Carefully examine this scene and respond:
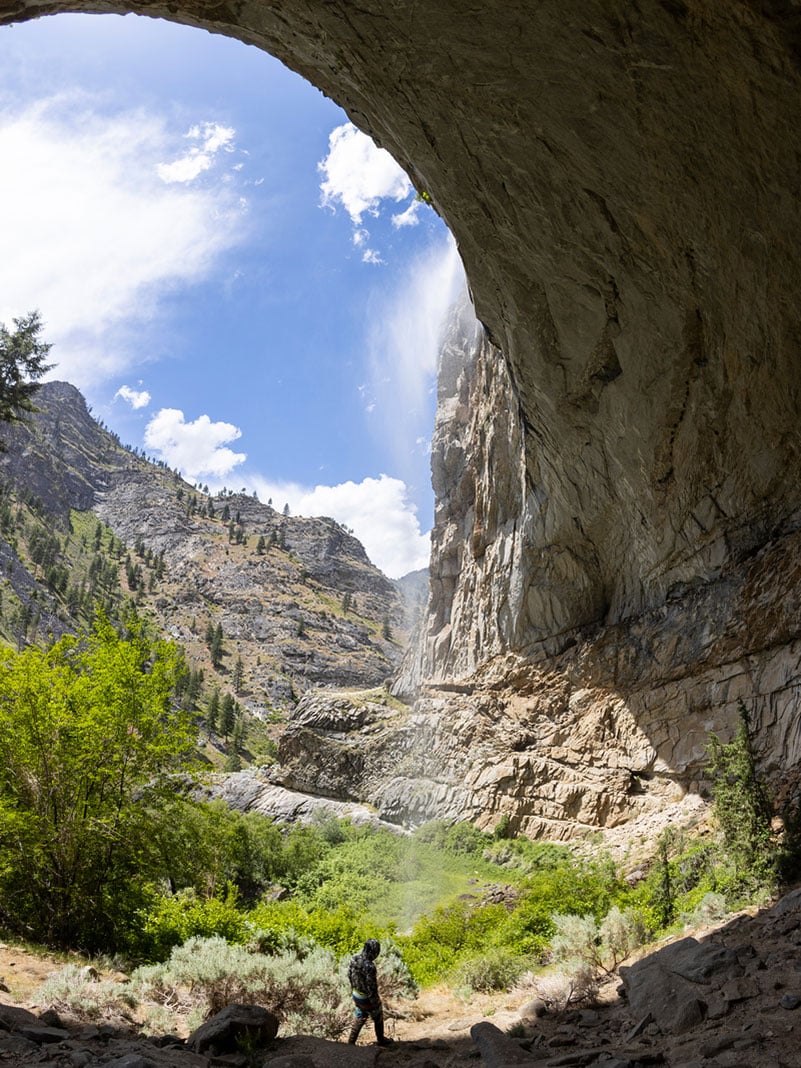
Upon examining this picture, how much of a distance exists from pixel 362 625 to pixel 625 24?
506 feet

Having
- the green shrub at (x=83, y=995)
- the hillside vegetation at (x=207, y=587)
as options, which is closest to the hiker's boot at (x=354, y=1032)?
the green shrub at (x=83, y=995)

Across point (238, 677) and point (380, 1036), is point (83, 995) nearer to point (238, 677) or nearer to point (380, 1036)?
point (380, 1036)

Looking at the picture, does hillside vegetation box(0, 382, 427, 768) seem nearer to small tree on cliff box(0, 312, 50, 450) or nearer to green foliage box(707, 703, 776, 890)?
small tree on cliff box(0, 312, 50, 450)

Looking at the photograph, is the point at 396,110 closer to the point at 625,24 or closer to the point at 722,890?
the point at 625,24

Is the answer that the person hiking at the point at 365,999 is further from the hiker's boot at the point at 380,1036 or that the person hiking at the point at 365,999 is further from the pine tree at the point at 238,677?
the pine tree at the point at 238,677

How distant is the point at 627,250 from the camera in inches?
523

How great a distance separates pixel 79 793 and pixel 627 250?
47.2 ft

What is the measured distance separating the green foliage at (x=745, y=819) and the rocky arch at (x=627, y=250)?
4.58 m

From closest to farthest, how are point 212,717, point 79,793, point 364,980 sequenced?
point 364,980 → point 79,793 → point 212,717

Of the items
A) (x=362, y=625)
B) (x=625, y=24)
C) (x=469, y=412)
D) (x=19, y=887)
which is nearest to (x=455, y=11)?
(x=625, y=24)

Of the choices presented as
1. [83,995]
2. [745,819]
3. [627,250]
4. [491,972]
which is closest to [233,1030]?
[83,995]

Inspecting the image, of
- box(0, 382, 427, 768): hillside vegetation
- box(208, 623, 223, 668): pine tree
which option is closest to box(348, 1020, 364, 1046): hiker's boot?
box(0, 382, 427, 768): hillside vegetation

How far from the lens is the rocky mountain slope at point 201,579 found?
117m

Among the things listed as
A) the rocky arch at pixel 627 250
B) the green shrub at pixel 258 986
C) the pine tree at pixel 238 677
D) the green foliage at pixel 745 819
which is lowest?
the green shrub at pixel 258 986
